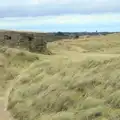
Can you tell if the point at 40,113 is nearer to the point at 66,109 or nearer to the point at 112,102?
the point at 66,109

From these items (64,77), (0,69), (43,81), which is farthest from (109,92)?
(0,69)

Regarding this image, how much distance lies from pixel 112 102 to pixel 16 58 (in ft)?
53.8

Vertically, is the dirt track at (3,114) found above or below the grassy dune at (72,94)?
below

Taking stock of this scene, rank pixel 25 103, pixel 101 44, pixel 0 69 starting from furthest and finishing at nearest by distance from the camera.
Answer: pixel 101 44 → pixel 0 69 → pixel 25 103

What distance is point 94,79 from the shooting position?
Result: 14633 mm

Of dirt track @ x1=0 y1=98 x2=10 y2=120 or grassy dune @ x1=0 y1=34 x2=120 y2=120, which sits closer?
grassy dune @ x1=0 y1=34 x2=120 y2=120

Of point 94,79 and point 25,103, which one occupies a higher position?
point 94,79

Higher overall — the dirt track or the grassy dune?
the grassy dune

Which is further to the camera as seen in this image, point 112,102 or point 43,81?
point 43,81

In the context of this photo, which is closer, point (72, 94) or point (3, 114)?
point (72, 94)

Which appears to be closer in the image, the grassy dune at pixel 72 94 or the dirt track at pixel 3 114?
the grassy dune at pixel 72 94

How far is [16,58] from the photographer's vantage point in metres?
28.2

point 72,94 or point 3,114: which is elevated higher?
point 72,94

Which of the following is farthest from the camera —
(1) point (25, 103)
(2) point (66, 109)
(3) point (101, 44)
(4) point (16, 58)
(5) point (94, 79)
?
(3) point (101, 44)
